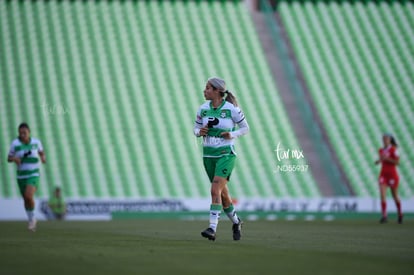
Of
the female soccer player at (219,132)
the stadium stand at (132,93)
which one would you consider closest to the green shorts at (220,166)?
the female soccer player at (219,132)

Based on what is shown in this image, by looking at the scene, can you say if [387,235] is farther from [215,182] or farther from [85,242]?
[85,242]

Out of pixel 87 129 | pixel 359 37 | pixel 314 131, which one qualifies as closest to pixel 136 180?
pixel 87 129

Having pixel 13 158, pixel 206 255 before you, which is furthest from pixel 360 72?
pixel 206 255

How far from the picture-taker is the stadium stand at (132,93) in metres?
28.7

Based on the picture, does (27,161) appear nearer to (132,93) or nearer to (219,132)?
(219,132)

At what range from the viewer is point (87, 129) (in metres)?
29.8

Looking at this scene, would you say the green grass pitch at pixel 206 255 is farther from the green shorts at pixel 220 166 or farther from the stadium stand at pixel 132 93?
the stadium stand at pixel 132 93

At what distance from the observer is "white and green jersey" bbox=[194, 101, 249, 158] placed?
1354 cm

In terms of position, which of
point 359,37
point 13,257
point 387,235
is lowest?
point 387,235

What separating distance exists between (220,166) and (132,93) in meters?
18.4

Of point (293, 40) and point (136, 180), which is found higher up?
point (293, 40)

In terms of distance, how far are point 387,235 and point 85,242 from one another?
549 centimetres

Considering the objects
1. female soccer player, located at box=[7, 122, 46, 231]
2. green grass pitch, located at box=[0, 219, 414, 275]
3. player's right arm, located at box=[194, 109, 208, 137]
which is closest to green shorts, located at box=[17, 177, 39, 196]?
female soccer player, located at box=[7, 122, 46, 231]

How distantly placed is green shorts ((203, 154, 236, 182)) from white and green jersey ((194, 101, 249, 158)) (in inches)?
2.8
